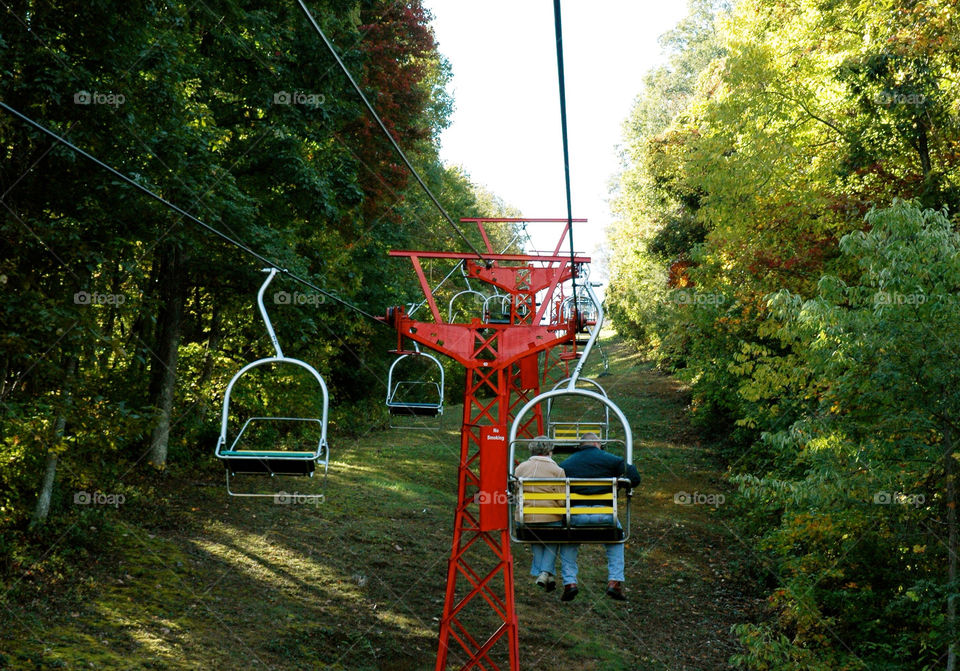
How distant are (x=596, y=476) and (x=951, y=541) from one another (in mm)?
5414

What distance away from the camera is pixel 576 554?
31.3 feet

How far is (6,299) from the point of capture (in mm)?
9906

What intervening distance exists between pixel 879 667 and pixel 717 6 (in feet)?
153

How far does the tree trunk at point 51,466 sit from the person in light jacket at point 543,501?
614 cm

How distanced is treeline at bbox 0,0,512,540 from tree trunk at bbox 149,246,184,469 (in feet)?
0.16

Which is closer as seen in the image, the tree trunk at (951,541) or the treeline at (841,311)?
the tree trunk at (951,541)

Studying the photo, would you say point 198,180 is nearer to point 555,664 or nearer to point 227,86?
point 227,86

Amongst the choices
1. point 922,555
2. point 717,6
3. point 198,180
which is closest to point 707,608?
point 922,555

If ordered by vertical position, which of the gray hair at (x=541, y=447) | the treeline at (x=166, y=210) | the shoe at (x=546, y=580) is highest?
the treeline at (x=166, y=210)

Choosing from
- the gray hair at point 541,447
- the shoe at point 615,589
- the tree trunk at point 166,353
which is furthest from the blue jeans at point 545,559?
the tree trunk at point 166,353

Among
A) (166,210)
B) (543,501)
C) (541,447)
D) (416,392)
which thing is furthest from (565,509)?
(416,392)

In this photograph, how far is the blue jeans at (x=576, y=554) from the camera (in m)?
8.56

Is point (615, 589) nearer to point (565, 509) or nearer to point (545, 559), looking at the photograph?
point (545, 559)

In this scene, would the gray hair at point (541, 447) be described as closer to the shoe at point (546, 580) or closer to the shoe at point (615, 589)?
the shoe at point (546, 580)
